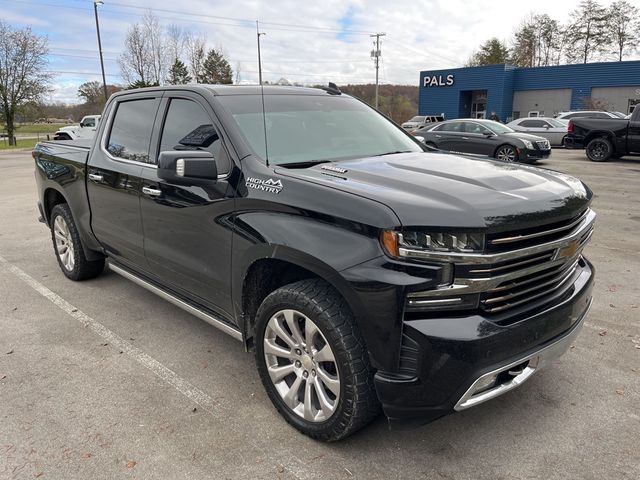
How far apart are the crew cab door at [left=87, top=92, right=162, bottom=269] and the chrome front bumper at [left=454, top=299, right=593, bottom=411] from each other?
275 cm

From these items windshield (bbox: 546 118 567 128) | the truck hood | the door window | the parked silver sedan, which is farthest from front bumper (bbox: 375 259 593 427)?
windshield (bbox: 546 118 567 128)

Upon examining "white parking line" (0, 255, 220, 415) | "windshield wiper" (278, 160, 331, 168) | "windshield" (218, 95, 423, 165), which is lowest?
"white parking line" (0, 255, 220, 415)

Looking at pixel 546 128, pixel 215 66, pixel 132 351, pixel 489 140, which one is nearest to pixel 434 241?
pixel 132 351

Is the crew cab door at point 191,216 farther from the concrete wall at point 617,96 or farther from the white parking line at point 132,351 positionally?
the concrete wall at point 617,96

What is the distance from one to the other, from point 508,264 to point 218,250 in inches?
67.3

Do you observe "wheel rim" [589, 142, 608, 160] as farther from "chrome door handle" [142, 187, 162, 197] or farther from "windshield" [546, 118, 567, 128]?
"chrome door handle" [142, 187, 162, 197]

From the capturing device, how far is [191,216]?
10.8 feet

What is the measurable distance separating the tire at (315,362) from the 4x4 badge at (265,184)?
1.76 ft

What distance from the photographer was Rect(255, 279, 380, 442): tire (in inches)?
94.7

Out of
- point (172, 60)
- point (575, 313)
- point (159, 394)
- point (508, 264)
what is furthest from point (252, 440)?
point (172, 60)

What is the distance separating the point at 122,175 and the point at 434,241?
2.83 m

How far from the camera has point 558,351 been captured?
260 centimetres

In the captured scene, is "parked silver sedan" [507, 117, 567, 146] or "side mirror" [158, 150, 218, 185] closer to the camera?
"side mirror" [158, 150, 218, 185]

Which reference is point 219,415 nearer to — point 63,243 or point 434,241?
point 434,241
